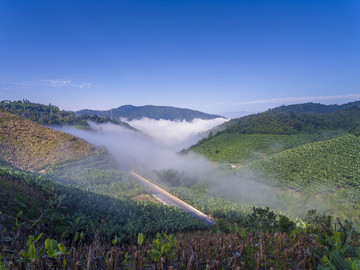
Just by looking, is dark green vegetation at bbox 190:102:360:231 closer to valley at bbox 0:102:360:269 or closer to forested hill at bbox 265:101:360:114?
valley at bbox 0:102:360:269

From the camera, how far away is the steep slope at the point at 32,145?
35.2 m

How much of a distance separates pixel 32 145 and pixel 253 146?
5577cm

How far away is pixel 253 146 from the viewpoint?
56.2 m

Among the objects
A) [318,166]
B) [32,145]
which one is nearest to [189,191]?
[318,166]

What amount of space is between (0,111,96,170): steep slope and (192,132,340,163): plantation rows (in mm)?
36279

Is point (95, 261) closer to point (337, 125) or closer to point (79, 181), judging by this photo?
point (79, 181)

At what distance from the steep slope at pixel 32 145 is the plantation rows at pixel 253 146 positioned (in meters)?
36.3

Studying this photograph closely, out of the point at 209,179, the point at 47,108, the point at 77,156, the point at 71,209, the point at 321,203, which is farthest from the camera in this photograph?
the point at 47,108

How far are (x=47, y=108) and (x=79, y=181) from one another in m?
101

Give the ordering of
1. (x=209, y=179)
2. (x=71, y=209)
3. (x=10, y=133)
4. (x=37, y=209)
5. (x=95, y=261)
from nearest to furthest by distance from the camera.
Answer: (x=95, y=261)
(x=37, y=209)
(x=71, y=209)
(x=10, y=133)
(x=209, y=179)

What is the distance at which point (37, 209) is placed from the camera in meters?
5.94

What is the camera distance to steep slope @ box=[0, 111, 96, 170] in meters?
35.2

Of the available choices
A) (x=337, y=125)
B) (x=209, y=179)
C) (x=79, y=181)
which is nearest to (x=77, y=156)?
(x=79, y=181)

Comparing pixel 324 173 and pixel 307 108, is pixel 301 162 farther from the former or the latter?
pixel 307 108
